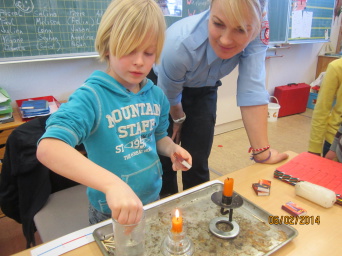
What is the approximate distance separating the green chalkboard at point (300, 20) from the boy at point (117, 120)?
8.63ft

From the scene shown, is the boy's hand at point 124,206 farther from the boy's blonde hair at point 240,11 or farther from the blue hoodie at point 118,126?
the boy's blonde hair at point 240,11

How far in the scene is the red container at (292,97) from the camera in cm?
340

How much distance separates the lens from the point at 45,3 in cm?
178

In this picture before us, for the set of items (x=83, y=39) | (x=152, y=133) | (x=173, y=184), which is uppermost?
(x=83, y=39)

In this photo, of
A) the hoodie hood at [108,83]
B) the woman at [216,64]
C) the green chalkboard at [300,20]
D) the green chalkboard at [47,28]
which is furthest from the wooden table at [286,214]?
the green chalkboard at [300,20]

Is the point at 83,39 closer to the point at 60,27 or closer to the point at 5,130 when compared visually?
the point at 60,27

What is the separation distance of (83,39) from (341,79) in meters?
1.64

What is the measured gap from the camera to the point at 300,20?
3.23 metres

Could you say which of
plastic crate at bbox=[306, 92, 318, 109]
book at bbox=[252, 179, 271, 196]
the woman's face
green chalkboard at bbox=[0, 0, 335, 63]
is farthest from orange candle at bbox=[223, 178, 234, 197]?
plastic crate at bbox=[306, 92, 318, 109]

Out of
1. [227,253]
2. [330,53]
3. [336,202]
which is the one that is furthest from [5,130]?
[330,53]

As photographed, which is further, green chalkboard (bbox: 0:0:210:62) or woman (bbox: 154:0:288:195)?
green chalkboard (bbox: 0:0:210:62)

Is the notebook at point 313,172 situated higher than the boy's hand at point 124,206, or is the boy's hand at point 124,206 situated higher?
the boy's hand at point 124,206

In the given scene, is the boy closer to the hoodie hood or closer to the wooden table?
the hoodie hood

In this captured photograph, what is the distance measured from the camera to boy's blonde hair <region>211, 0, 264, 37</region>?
816 mm
